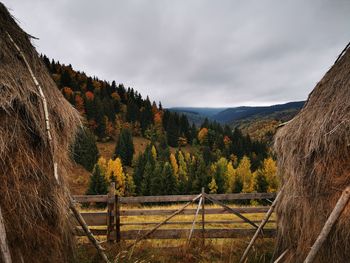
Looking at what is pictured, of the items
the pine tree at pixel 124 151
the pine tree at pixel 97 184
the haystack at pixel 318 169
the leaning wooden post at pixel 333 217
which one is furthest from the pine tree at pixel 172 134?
the leaning wooden post at pixel 333 217

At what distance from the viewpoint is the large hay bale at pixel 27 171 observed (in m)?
3.89

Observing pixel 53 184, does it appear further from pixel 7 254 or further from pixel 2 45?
pixel 2 45

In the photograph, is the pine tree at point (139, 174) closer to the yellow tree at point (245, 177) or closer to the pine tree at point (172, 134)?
the yellow tree at point (245, 177)

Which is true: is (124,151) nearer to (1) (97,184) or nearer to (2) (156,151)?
(2) (156,151)

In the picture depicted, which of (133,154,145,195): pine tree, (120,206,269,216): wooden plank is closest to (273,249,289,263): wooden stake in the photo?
(120,206,269,216): wooden plank

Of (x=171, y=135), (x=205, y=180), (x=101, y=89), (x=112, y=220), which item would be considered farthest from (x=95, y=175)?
(x=101, y=89)

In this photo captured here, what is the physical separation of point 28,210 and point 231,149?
10884 centimetres

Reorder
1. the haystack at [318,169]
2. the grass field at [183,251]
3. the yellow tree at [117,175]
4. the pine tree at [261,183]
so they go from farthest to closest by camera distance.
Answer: the pine tree at [261,183] < the yellow tree at [117,175] < the grass field at [183,251] < the haystack at [318,169]

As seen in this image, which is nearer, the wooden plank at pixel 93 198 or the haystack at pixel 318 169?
the haystack at pixel 318 169

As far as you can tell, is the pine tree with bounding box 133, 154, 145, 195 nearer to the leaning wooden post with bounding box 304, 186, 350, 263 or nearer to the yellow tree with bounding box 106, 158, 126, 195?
the yellow tree with bounding box 106, 158, 126, 195

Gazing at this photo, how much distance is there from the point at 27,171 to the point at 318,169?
4.66 metres

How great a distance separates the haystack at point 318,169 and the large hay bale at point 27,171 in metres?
4.14

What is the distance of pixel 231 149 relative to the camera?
110500mm

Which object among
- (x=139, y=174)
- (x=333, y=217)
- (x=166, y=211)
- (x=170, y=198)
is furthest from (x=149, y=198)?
(x=139, y=174)
